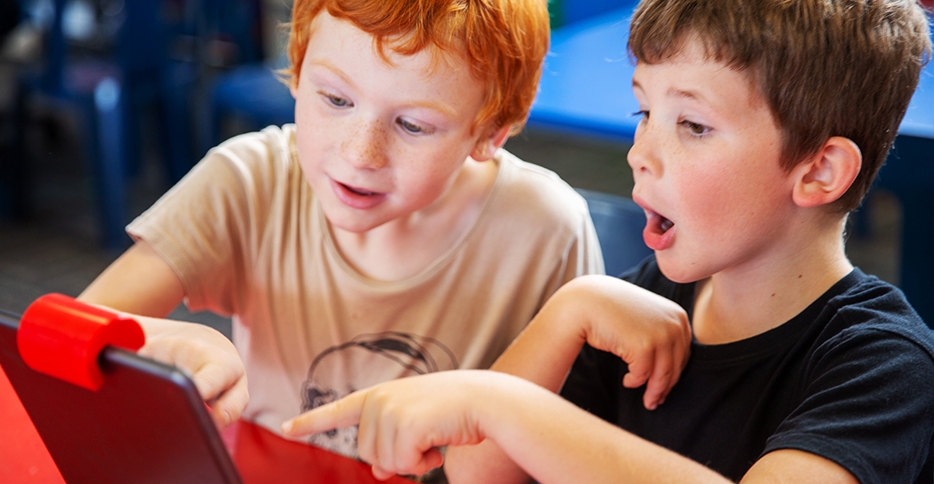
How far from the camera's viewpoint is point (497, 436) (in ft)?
2.04

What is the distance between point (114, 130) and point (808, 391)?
2.47 m

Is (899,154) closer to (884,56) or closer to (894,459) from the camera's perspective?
(884,56)

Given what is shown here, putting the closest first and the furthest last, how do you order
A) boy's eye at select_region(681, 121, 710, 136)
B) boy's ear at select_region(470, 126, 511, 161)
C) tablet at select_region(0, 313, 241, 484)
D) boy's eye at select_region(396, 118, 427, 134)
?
tablet at select_region(0, 313, 241, 484), boy's eye at select_region(681, 121, 710, 136), boy's eye at select_region(396, 118, 427, 134), boy's ear at select_region(470, 126, 511, 161)

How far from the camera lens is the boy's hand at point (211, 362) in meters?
0.59

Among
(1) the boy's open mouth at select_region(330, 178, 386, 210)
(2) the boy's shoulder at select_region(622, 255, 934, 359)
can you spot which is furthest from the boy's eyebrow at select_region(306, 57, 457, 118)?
(2) the boy's shoulder at select_region(622, 255, 934, 359)

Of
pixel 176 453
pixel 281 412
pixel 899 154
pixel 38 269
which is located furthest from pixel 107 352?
pixel 38 269

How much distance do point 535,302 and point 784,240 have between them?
13.1 inches

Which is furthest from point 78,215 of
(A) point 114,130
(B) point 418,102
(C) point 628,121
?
(B) point 418,102

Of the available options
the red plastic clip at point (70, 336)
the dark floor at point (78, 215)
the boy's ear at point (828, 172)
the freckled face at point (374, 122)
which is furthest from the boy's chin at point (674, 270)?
the dark floor at point (78, 215)

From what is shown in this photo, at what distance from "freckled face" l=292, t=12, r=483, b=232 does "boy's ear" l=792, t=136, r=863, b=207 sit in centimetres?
30

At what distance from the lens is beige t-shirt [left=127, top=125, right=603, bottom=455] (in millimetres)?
984

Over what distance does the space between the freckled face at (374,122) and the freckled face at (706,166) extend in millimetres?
175

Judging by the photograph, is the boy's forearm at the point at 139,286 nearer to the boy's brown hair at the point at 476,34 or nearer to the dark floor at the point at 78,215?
the boy's brown hair at the point at 476,34

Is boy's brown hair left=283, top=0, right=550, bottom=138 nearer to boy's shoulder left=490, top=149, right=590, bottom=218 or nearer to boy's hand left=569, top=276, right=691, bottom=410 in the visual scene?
boy's shoulder left=490, top=149, right=590, bottom=218
